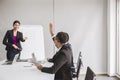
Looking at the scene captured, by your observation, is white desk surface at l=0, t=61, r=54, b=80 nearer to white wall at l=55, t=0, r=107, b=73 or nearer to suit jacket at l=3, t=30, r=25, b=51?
suit jacket at l=3, t=30, r=25, b=51

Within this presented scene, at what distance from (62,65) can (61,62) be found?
0.39 feet

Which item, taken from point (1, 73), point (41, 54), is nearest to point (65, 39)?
point (1, 73)

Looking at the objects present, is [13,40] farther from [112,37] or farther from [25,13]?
[112,37]

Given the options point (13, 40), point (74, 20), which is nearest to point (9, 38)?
point (13, 40)

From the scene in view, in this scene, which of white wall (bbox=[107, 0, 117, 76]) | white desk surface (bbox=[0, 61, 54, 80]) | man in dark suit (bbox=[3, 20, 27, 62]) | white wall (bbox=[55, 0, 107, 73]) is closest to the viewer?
white desk surface (bbox=[0, 61, 54, 80])

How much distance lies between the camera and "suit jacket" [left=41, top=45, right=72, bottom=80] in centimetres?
263

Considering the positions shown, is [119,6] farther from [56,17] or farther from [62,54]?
[62,54]

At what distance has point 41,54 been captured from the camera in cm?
582

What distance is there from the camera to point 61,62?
2.64 meters

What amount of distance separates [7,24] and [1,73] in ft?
10.5

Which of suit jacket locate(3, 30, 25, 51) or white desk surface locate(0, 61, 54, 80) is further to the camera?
suit jacket locate(3, 30, 25, 51)

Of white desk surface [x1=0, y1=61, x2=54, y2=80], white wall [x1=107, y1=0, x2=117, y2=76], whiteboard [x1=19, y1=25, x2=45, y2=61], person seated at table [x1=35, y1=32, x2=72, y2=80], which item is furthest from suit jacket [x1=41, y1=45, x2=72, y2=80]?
white wall [x1=107, y1=0, x2=117, y2=76]

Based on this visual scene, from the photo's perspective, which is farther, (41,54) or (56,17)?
(56,17)

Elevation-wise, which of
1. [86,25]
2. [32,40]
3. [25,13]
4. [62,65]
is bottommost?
[62,65]
